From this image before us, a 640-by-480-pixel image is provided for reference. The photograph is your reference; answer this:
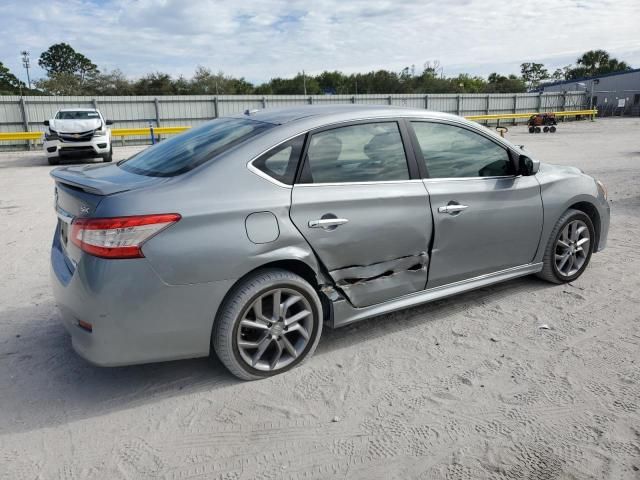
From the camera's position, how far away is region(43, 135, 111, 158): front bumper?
1535 centimetres

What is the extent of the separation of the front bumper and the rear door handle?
1427cm

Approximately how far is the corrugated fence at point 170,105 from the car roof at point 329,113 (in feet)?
49.5

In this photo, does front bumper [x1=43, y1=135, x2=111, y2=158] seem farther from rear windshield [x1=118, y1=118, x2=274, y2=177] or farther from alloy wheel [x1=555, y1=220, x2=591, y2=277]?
alloy wheel [x1=555, y1=220, x2=591, y2=277]

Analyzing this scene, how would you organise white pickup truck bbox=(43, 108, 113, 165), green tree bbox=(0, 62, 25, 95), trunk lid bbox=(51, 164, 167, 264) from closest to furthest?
trunk lid bbox=(51, 164, 167, 264) < white pickup truck bbox=(43, 108, 113, 165) < green tree bbox=(0, 62, 25, 95)

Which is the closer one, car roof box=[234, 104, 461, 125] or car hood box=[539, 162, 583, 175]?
car roof box=[234, 104, 461, 125]

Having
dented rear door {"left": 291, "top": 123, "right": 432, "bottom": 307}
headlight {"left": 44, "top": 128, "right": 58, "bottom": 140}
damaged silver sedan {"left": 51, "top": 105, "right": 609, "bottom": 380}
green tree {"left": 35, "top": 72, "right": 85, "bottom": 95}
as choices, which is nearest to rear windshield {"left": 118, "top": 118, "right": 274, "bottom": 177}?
damaged silver sedan {"left": 51, "top": 105, "right": 609, "bottom": 380}

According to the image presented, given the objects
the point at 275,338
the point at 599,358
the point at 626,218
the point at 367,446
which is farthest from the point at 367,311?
the point at 626,218

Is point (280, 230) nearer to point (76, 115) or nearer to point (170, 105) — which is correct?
point (76, 115)

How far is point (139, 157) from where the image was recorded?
12.5 feet

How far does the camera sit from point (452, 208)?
3.79m

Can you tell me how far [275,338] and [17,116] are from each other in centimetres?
2579

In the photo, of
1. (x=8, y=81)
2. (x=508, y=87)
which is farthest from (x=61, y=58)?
(x=508, y=87)

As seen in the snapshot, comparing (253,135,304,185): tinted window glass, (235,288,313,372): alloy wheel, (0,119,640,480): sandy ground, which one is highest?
(253,135,304,185): tinted window glass

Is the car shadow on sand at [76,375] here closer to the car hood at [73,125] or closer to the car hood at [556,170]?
the car hood at [556,170]
